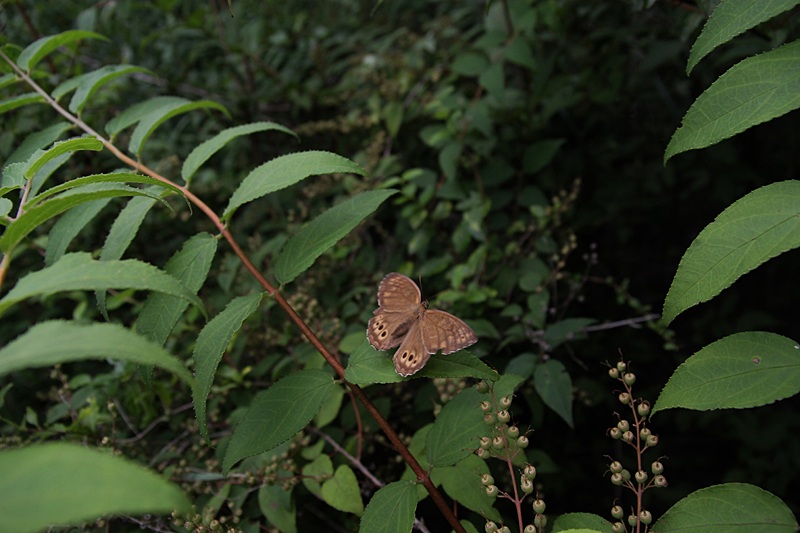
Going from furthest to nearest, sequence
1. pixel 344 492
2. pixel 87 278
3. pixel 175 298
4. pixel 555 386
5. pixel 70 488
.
→ pixel 555 386
pixel 344 492
pixel 175 298
pixel 87 278
pixel 70 488

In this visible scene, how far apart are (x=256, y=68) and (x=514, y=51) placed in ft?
5.42

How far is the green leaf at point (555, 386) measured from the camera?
1.35m

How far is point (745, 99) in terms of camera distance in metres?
0.93

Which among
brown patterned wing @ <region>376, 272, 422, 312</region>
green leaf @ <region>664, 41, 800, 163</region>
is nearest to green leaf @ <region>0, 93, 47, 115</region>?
brown patterned wing @ <region>376, 272, 422, 312</region>

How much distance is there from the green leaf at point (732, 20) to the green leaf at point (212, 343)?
1010mm

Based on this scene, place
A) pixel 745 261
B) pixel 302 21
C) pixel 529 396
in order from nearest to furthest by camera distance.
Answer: pixel 745 261 < pixel 529 396 < pixel 302 21

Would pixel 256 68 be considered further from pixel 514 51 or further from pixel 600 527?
pixel 600 527

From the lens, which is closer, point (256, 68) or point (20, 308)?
point (20, 308)

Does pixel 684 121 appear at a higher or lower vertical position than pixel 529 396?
higher

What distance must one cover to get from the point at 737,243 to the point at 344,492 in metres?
0.97

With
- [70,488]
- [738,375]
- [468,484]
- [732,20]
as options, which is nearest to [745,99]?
[732,20]

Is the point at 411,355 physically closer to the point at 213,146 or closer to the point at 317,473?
the point at 317,473

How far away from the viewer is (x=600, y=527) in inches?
34.7

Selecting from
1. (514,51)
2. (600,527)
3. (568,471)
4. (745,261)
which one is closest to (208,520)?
(600,527)
